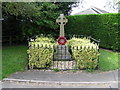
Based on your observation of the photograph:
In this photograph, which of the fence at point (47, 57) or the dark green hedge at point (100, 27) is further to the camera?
the dark green hedge at point (100, 27)

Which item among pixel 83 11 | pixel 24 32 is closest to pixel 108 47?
pixel 24 32

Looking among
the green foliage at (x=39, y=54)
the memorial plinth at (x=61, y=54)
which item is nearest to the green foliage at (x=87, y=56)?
the green foliage at (x=39, y=54)

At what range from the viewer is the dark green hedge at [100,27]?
10273 millimetres

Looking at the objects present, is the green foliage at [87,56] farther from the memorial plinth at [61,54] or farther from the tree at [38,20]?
the tree at [38,20]

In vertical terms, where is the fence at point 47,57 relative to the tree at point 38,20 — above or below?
below

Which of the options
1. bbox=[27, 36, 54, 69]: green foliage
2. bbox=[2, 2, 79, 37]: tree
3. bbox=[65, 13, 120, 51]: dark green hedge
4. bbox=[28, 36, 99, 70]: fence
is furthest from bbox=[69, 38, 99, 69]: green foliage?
bbox=[2, 2, 79, 37]: tree

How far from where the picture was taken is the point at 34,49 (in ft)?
22.0

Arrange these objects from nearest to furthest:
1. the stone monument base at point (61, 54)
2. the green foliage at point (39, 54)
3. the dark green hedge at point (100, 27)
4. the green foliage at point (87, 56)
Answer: the green foliage at point (87, 56)
the green foliage at point (39, 54)
the stone monument base at point (61, 54)
the dark green hedge at point (100, 27)

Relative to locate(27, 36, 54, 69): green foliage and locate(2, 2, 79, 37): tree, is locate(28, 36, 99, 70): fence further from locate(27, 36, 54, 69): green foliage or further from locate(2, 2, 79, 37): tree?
locate(2, 2, 79, 37): tree

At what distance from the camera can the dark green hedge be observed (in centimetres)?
1027

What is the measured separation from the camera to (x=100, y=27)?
1177 cm

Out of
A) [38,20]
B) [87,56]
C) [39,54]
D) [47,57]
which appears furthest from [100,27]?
[39,54]

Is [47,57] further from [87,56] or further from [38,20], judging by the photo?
[38,20]

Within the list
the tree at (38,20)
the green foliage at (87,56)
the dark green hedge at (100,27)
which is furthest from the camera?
the tree at (38,20)
